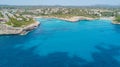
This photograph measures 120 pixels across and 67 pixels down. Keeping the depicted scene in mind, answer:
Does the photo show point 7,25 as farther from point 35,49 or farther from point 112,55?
point 112,55

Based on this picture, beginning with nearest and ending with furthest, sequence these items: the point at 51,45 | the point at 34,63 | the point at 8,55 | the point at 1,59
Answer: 1. the point at 34,63
2. the point at 1,59
3. the point at 8,55
4. the point at 51,45

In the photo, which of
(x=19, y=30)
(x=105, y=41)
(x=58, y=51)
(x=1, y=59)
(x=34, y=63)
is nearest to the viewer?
(x=34, y=63)

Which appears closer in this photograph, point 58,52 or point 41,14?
point 58,52

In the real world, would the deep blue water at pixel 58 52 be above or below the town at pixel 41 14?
below

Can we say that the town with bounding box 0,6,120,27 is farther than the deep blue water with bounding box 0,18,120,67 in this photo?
Yes

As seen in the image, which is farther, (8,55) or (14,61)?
(8,55)

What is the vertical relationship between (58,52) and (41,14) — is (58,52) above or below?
below

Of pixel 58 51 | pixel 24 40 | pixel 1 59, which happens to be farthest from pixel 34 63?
pixel 24 40

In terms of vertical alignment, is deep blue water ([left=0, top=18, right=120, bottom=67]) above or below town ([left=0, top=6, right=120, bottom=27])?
below

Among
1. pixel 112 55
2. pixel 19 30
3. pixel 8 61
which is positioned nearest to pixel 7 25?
pixel 19 30

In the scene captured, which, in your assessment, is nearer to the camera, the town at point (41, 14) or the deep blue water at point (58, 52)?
the deep blue water at point (58, 52)
